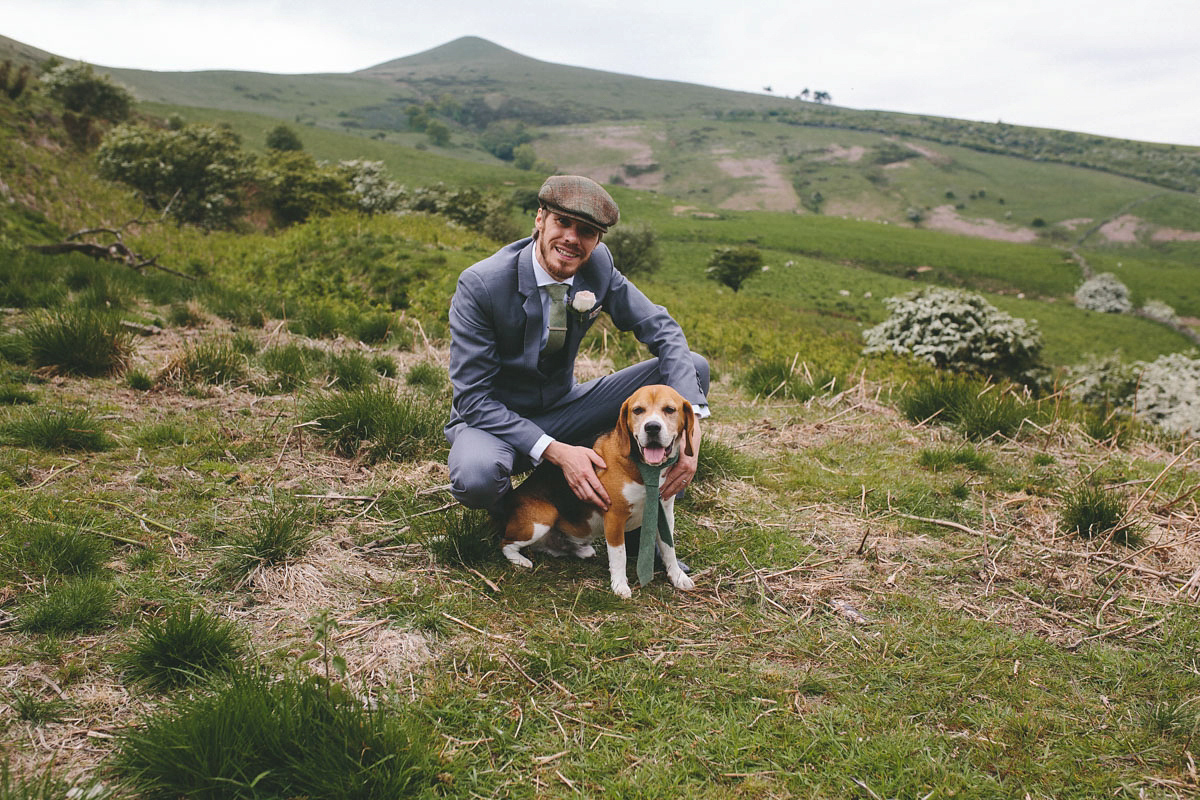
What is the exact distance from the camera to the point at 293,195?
37.3 metres

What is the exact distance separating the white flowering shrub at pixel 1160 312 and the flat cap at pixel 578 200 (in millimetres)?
81399

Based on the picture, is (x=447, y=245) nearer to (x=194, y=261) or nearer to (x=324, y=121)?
(x=194, y=261)

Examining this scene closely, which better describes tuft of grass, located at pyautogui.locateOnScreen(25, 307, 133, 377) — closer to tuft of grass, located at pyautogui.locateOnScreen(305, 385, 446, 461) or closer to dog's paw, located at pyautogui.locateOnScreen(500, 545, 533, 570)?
tuft of grass, located at pyautogui.locateOnScreen(305, 385, 446, 461)

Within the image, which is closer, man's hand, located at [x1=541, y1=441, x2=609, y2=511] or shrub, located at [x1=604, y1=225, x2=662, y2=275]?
man's hand, located at [x1=541, y1=441, x2=609, y2=511]

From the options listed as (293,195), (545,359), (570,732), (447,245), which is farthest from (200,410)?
(293,195)

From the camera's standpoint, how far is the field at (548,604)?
2336 mm

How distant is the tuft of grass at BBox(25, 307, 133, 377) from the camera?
5.84 meters

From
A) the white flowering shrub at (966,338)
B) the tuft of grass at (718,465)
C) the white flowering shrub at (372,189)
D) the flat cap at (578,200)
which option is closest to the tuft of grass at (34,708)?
the flat cap at (578,200)

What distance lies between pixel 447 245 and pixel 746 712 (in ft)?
49.9

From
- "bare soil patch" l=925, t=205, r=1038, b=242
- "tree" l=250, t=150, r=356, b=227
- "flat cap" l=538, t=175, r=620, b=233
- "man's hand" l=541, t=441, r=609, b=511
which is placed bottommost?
"man's hand" l=541, t=441, r=609, b=511

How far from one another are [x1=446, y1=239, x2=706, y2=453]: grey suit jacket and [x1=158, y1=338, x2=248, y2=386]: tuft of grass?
3.33 metres

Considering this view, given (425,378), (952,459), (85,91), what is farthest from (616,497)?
(85,91)

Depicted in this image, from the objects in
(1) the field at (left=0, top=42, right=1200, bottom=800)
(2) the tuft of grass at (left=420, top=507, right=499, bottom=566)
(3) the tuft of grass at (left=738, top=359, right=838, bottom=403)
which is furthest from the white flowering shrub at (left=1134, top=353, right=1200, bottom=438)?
(2) the tuft of grass at (left=420, top=507, right=499, bottom=566)

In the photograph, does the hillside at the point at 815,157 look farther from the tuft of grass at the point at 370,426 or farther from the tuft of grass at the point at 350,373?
the tuft of grass at the point at 370,426
